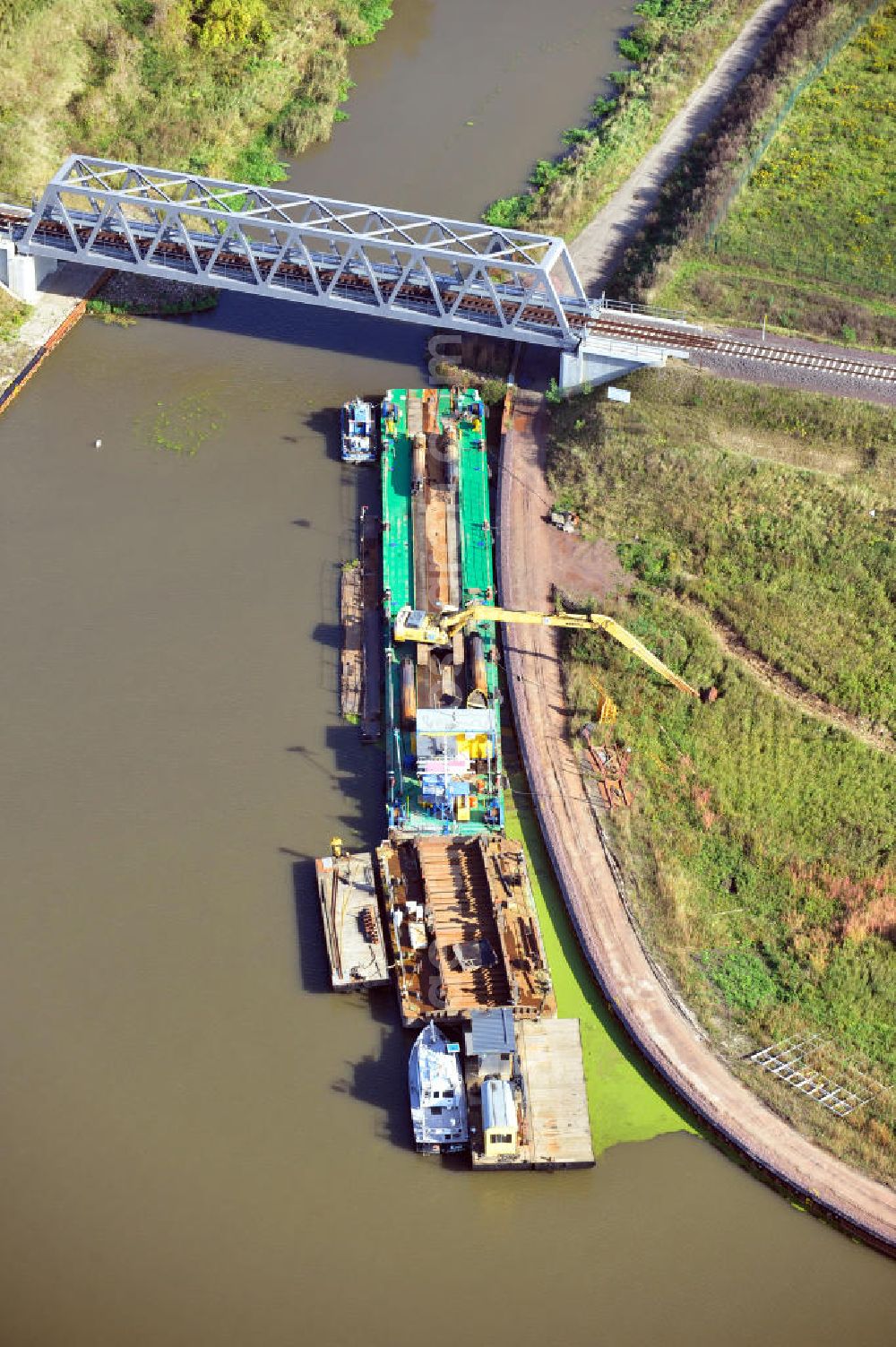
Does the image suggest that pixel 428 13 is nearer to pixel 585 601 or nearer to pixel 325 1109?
pixel 585 601

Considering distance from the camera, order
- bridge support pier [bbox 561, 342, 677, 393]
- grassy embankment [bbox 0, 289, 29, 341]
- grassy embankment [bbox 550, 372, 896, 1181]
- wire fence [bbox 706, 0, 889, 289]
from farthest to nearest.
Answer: wire fence [bbox 706, 0, 889, 289] < grassy embankment [bbox 0, 289, 29, 341] < bridge support pier [bbox 561, 342, 677, 393] < grassy embankment [bbox 550, 372, 896, 1181]

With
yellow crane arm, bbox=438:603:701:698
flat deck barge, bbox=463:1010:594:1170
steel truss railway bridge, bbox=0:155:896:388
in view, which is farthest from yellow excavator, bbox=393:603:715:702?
steel truss railway bridge, bbox=0:155:896:388

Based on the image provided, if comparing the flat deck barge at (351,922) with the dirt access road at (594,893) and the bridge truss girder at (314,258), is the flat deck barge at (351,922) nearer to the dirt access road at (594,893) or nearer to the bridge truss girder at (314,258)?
the dirt access road at (594,893)

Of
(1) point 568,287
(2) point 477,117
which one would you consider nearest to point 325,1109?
(1) point 568,287

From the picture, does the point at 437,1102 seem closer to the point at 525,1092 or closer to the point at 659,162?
the point at 525,1092

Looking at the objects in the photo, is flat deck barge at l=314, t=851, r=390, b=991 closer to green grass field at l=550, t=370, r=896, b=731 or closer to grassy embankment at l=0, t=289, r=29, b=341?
green grass field at l=550, t=370, r=896, b=731

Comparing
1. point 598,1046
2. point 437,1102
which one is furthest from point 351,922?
point 598,1046
